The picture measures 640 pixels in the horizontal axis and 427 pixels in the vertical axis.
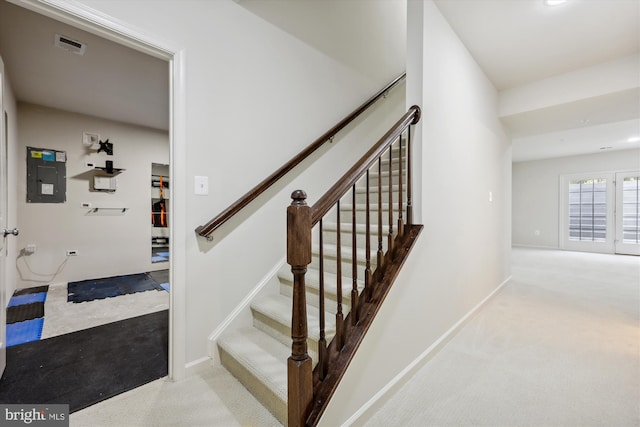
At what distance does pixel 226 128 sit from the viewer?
1.87 meters

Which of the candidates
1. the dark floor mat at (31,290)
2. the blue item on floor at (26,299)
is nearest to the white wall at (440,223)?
the blue item on floor at (26,299)

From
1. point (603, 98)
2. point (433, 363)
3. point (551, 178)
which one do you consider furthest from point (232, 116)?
point (551, 178)

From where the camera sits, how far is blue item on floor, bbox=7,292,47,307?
2936mm

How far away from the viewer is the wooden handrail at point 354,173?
1116mm

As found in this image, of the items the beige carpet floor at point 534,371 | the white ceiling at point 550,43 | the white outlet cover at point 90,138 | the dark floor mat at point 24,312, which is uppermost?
the white ceiling at point 550,43

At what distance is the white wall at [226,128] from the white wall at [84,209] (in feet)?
10.8

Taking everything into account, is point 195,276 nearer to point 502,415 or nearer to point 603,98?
point 502,415

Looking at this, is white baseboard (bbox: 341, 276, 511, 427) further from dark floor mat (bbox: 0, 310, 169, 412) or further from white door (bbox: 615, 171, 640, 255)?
white door (bbox: 615, 171, 640, 255)

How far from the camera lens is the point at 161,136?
455 centimetres

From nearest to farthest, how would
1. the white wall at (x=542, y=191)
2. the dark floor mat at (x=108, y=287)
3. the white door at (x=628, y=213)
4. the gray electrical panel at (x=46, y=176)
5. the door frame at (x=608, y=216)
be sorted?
the dark floor mat at (x=108, y=287), the gray electrical panel at (x=46, y=176), the white door at (x=628, y=213), the door frame at (x=608, y=216), the white wall at (x=542, y=191)

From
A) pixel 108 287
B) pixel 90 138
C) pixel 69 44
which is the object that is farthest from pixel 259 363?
pixel 90 138

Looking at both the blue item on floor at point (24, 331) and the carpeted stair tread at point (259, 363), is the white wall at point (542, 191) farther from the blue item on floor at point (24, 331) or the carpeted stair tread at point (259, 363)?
the blue item on floor at point (24, 331)

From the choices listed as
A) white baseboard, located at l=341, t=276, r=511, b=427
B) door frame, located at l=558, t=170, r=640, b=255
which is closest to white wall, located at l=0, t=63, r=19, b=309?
white baseboard, located at l=341, t=276, r=511, b=427

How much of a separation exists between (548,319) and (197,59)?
11.8ft
